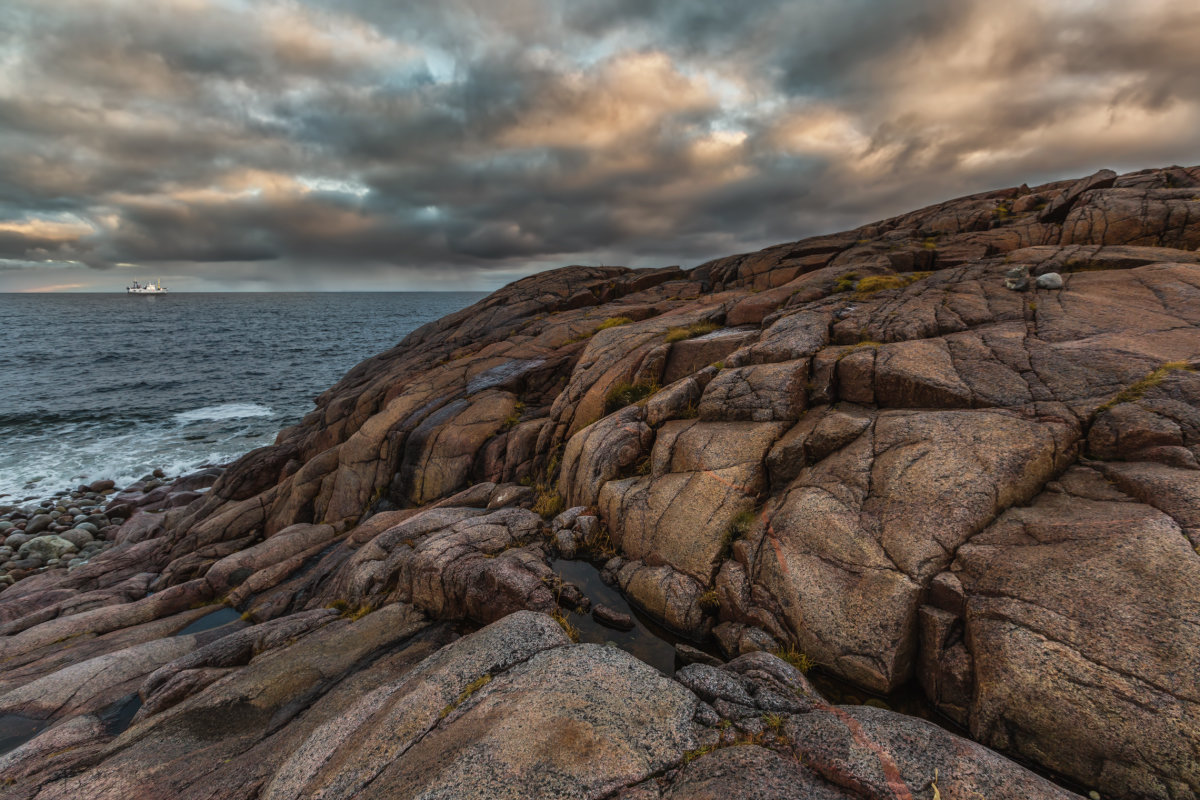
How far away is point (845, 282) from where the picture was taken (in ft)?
59.3

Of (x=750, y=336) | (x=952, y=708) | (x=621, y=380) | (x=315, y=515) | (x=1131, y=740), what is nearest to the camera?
(x=1131, y=740)

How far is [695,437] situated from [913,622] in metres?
5.85

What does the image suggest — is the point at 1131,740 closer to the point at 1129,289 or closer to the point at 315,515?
the point at 1129,289

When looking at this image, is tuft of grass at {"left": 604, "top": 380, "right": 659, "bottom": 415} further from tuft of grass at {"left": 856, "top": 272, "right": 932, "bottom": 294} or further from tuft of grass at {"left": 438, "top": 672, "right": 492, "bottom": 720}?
tuft of grass at {"left": 438, "top": 672, "right": 492, "bottom": 720}

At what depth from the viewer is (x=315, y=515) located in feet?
68.5

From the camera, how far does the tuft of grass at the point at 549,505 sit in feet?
45.0

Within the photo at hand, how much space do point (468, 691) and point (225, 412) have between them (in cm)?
5796

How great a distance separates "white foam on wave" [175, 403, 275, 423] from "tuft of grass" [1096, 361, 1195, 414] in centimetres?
6019

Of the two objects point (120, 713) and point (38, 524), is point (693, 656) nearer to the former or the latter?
point (120, 713)

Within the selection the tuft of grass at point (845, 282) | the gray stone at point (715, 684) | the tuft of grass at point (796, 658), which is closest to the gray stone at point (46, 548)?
the gray stone at point (715, 684)

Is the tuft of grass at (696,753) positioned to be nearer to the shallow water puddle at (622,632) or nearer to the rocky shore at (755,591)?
the rocky shore at (755,591)

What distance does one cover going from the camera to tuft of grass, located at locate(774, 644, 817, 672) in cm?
769

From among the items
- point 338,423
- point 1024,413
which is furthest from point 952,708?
point 338,423

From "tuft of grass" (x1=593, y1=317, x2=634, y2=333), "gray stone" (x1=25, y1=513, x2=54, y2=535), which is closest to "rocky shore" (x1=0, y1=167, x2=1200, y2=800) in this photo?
"tuft of grass" (x1=593, y1=317, x2=634, y2=333)
